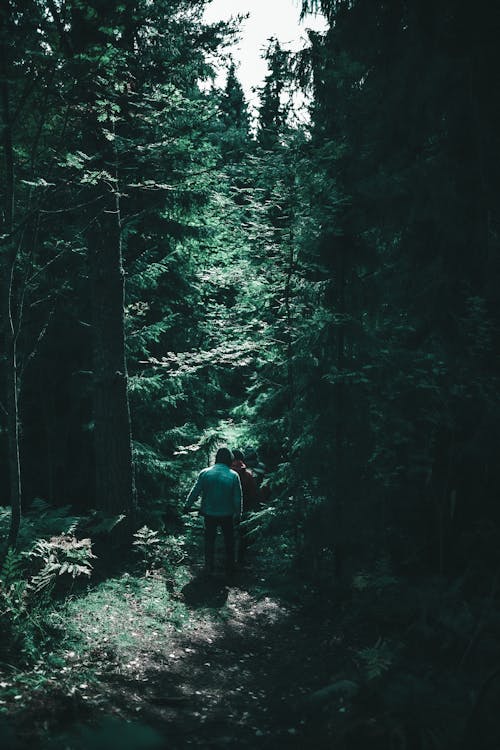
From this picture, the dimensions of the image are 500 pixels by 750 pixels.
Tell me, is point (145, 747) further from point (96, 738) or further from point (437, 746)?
point (437, 746)

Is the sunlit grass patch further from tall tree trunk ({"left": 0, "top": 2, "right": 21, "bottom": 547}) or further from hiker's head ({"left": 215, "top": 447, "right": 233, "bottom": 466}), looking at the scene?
hiker's head ({"left": 215, "top": 447, "right": 233, "bottom": 466})

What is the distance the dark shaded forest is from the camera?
489 centimetres

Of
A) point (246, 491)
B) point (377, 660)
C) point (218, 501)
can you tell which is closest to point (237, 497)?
point (218, 501)

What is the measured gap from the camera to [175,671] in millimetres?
5680

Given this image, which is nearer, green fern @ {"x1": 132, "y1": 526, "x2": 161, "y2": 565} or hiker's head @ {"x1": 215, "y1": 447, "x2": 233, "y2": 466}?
green fern @ {"x1": 132, "y1": 526, "x2": 161, "y2": 565}

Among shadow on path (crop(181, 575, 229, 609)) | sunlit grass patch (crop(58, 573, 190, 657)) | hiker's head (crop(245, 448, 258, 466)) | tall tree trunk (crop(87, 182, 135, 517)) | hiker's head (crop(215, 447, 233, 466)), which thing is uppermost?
tall tree trunk (crop(87, 182, 135, 517))

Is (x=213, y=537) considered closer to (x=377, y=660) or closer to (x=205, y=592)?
(x=205, y=592)

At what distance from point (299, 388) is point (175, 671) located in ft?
14.4

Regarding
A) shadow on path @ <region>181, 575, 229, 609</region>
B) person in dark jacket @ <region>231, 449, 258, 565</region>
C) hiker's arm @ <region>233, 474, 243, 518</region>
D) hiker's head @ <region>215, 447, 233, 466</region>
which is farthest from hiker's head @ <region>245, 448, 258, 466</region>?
shadow on path @ <region>181, 575, 229, 609</region>

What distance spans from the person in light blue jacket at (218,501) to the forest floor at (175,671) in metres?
0.65

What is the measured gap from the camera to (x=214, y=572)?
9383 millimetres

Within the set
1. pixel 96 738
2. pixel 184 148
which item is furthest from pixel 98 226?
pixel 96 738

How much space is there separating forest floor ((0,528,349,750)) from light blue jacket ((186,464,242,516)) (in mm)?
1180

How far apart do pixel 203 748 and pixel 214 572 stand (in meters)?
5.17
